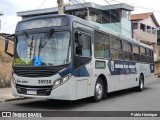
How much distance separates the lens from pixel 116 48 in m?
14.9

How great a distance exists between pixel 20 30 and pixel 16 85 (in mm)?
1970

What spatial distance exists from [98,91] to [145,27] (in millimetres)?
39938

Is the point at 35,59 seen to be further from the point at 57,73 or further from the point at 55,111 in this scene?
the point at 55,111

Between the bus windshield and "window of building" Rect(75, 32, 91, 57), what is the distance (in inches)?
18.5

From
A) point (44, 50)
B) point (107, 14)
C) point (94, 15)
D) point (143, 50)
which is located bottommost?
point (44, 50)

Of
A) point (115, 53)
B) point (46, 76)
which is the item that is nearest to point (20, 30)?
point (46, 76)

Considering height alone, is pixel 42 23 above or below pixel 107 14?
below

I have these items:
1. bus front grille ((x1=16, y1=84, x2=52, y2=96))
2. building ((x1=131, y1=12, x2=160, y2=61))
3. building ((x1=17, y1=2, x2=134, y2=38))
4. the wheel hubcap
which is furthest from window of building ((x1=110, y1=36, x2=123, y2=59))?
building ((x1=131, y1=12, x2=160, y2=61))

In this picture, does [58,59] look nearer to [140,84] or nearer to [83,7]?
[140,84]

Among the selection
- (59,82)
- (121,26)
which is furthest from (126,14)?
(59,82)

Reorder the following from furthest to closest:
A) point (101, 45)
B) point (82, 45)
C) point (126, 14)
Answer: point (126, 14), point (101, 45), point (82, 45)

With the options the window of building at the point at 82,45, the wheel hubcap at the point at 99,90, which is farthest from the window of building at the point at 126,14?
the window of building at the point at 82,45

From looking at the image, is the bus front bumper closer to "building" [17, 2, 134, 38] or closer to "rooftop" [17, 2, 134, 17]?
"rooftop" [17, 2, 134, 17]

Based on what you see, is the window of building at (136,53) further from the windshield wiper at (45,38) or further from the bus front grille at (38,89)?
the bus front grille at (38,89)
